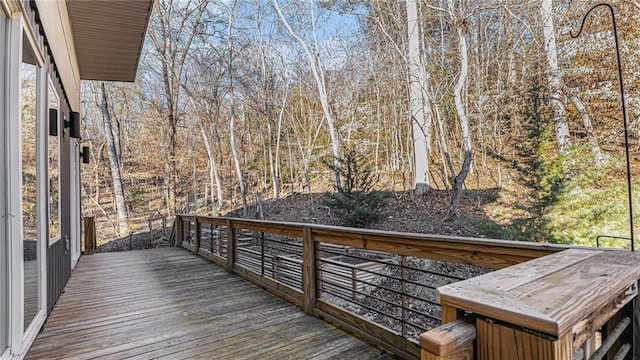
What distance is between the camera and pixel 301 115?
1623 cm

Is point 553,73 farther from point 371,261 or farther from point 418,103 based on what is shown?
point 371,261

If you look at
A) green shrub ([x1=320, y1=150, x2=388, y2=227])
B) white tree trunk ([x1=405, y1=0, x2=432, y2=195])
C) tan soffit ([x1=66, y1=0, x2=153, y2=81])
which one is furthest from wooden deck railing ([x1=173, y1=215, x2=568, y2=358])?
white tree trunk ([x1=405, y1=0, x2=432, y2=195])

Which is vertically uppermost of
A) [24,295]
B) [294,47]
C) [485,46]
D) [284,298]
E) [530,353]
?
[294,47]

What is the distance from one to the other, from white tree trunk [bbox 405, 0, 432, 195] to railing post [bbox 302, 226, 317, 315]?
281 inches

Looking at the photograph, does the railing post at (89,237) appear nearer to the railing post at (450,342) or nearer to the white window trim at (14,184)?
the white window trim at (14,184)

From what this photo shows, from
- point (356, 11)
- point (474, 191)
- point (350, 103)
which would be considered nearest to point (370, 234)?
point (474, 191)

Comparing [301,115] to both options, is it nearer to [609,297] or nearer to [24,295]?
[24,295]

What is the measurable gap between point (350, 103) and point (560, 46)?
24.3ft

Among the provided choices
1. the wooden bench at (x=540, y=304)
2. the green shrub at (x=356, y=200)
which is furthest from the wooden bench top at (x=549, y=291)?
the green shrub at (x=356, y=200)

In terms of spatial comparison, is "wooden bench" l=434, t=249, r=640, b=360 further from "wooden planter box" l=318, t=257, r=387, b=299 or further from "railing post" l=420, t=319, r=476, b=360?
"wooden planter box" l=318, t=257, r=387, b=299

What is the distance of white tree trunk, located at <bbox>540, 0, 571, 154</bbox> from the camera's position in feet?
25.6

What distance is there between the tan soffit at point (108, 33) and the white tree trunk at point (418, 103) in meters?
6.80

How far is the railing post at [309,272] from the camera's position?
308 centimetres

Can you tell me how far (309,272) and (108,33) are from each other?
511 cm
